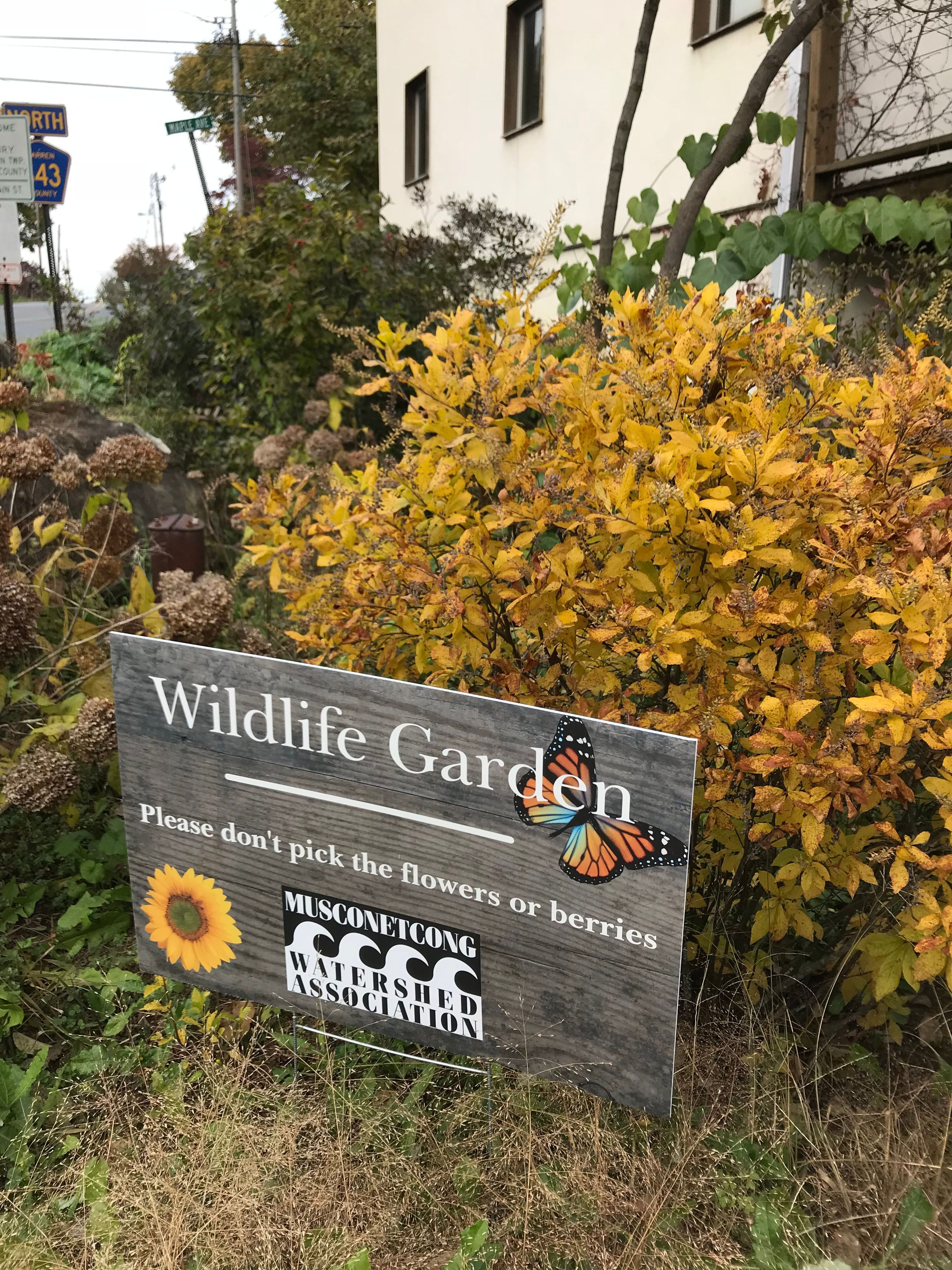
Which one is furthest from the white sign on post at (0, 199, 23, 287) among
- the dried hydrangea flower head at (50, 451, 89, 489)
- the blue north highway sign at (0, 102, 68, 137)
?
the dried hydrangea flower head at (50, 451, 89, 489)

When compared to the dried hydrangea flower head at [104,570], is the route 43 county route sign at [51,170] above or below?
above

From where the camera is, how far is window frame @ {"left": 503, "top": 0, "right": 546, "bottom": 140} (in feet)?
30.2

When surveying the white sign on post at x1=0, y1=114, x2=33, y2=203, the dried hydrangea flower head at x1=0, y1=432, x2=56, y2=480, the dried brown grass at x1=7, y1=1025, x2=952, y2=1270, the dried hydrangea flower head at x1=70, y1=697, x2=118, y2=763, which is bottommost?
the dried brown grass at x1=7, y1=1025, x2=952, y2=1270

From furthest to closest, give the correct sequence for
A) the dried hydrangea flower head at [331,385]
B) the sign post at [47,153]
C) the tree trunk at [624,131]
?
1. the sign post at [47,153]
2. the dried hydrangea flower head at [331,385]
3. the tree trunk at [624,131]

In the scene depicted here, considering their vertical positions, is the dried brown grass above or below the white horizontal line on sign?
below

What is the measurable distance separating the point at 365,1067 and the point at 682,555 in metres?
1.28

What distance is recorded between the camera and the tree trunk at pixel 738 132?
3.18 m

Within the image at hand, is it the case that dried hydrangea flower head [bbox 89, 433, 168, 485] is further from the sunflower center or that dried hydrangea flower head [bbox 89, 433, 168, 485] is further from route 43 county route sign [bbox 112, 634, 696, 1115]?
the sunflower center

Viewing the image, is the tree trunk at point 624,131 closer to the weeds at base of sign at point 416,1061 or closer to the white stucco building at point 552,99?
the white stucco building at point 552,99

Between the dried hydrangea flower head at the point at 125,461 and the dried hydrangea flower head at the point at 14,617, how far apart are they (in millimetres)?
602

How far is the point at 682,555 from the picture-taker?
1.68 m

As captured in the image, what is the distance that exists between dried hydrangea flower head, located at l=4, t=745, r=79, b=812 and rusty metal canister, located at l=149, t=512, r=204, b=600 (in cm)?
215

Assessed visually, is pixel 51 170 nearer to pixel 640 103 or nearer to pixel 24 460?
pixel 640 103

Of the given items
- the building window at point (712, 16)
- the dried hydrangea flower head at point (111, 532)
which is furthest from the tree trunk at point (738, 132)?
the building window at point (712, 16)
